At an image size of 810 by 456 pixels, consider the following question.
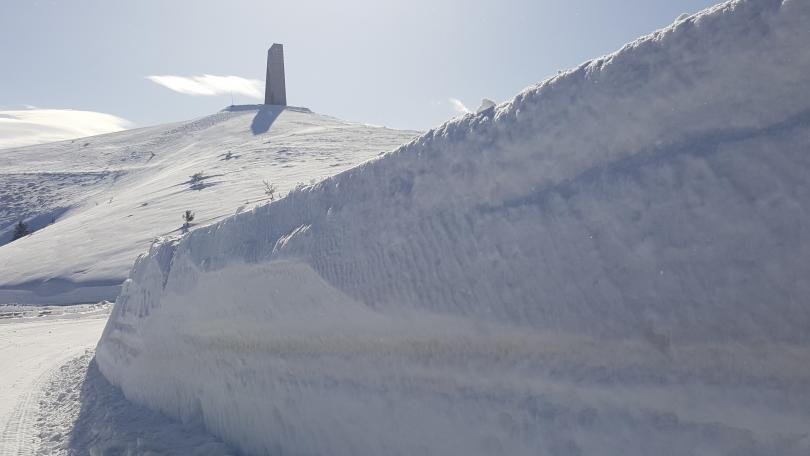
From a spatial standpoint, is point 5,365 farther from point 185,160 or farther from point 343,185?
point 185,160

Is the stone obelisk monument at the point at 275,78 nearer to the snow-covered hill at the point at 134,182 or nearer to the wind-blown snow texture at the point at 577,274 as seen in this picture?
the snow-covered hill at the point at 134,182

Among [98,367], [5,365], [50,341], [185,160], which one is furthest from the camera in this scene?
[185,160]

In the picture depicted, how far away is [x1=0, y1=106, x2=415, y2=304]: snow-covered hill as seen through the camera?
59.3 feet

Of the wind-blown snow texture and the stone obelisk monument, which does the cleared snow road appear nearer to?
the wind-blown snow texture

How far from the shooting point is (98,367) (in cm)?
595

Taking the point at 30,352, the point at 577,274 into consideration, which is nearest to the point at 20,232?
the point at 30,352

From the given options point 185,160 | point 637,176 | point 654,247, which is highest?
point 185,160

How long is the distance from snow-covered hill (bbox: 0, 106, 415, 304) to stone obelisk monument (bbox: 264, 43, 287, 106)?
1.17 metres

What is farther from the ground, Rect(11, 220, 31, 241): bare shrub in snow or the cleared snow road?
Rect(11, 220, 31, 241): bare shrub in snow

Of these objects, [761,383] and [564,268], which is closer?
[761,383]

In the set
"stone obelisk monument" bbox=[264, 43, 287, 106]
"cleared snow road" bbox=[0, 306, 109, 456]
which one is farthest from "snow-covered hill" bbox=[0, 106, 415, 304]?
"cleared snow road" bbox=[0, 306, 109, 456]

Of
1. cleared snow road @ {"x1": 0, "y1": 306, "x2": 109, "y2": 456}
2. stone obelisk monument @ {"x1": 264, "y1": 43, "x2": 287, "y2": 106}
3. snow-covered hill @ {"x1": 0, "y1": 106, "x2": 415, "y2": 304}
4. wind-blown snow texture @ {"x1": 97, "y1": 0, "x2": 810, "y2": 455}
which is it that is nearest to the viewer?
wind-blown snow texture @ {"x1": 97, "y1": 0, "x2": 810, "y2": 455}

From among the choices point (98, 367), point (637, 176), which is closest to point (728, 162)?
Result: point (637, 176)

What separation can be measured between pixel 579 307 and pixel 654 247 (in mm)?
330
